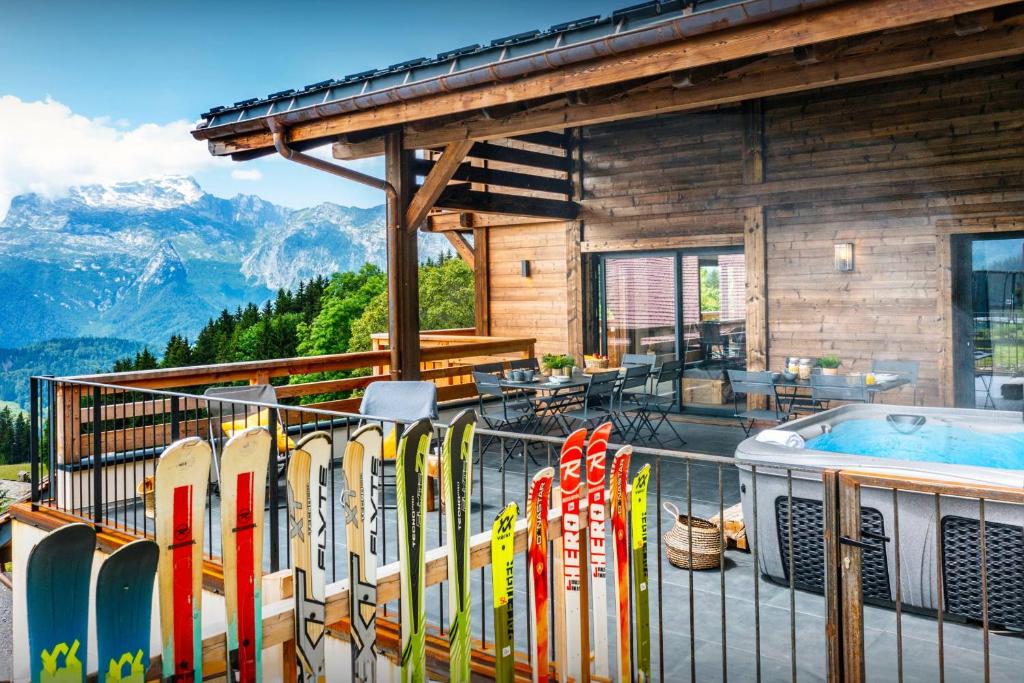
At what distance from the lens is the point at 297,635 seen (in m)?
2.31

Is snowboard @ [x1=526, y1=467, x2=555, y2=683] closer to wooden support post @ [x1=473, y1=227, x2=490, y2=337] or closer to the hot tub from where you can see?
the hot tub

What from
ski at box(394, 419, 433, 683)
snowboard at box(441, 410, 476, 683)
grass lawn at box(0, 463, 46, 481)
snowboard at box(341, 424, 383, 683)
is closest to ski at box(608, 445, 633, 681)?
snowboard at box(441, 410, 476, 683)

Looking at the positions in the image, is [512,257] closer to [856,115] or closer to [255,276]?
[856,115]

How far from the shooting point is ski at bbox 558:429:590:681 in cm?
265

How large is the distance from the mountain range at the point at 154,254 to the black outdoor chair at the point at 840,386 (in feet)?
142

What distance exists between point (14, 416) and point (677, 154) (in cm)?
3532

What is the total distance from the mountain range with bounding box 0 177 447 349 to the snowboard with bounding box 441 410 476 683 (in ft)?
152

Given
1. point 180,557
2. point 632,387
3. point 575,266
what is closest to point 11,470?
point 575,266

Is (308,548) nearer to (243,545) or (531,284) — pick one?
(243,545)

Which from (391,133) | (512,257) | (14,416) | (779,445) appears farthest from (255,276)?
(779,445)

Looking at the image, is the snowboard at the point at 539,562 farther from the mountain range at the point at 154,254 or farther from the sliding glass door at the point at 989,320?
the mountain range at the point at 154,254

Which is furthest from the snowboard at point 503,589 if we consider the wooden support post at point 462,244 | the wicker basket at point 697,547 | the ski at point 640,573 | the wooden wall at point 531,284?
the wooden support post at point 462,244

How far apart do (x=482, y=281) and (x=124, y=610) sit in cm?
958

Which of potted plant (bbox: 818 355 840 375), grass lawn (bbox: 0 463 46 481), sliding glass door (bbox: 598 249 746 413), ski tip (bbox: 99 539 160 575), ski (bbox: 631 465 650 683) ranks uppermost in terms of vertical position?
sliding glass door (bbox: 598 249 746 413)
